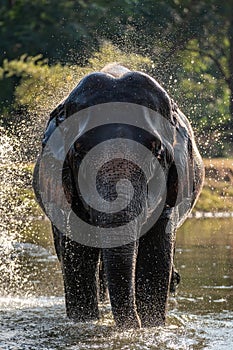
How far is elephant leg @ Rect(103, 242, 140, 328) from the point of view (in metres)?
8.36

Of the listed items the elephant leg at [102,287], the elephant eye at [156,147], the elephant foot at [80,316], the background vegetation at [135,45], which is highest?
the elephant eye at [156,147]

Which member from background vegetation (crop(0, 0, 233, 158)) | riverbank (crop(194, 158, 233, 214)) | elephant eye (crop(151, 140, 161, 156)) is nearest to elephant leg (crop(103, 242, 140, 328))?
elephant eye (crop(151, 140, 161, 156))

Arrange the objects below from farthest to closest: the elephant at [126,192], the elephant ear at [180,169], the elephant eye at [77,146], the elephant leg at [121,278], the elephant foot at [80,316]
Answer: the elephant foot at [80,316], the elephant ear at [180,169], the elephant eye at [77,146], the elephant at [126,192], the elephant leg at [121,278]

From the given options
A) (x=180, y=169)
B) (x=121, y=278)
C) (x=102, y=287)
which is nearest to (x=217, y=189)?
(x=102, y=287)

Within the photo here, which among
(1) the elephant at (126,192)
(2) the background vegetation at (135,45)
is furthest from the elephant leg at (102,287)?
(2) the background vegetation at (135,45)

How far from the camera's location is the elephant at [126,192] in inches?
334

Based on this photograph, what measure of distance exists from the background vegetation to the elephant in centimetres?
1639

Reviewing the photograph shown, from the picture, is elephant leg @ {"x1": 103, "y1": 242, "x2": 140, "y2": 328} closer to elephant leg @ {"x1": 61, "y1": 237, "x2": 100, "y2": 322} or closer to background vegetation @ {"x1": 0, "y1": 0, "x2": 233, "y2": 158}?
elephant leg @ {"x1": 61, "y1": 237, "x2": 100, "y2": 322}

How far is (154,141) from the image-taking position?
901 centimetres

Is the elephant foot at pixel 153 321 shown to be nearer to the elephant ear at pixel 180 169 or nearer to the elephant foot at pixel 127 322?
the elephant ear at pixel 180 169

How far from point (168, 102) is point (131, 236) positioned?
1371 mm

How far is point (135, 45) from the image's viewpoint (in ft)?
92.0

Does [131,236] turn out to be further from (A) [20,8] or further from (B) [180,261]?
(A) [20,8]

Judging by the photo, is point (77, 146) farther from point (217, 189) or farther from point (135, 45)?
point (135, 45)
